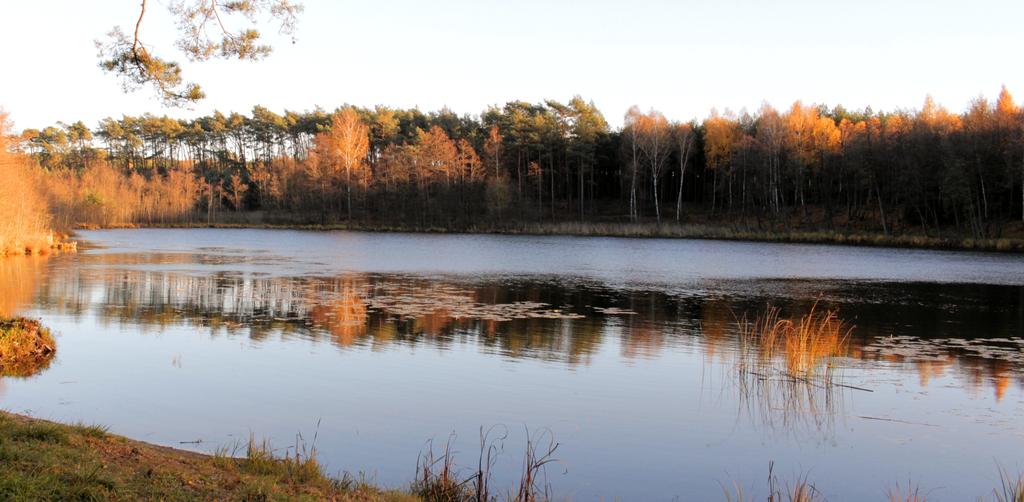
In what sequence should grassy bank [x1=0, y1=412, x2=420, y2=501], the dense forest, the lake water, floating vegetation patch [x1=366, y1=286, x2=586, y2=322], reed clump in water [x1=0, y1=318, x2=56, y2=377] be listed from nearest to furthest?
grassy bank [x1=0, y1=412, x2=420, y2=501]
the lake water
reed clump in water [x1=0, y1=318, x2=56, y2=377]
floating vegetation patch [x1=366, y1=286, x2=586, y2=322]
the dense forest

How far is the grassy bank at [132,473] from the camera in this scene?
181 inches

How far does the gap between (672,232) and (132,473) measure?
56.7m

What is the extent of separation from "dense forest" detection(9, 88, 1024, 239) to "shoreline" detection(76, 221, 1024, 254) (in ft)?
4.43

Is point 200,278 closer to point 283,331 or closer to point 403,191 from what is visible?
point 283,331

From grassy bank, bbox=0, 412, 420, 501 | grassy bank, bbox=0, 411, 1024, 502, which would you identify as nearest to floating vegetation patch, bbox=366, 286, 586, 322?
grassy bank, bbox=0, 411, 1024, 502

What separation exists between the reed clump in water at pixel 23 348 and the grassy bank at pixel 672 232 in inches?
1873

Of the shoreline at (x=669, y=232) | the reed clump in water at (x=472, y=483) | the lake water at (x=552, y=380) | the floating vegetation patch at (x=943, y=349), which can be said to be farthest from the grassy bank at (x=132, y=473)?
the shoreline at (x=669, y=232)

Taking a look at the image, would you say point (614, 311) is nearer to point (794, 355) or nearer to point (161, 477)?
point (794, 355)

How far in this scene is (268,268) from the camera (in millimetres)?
28828

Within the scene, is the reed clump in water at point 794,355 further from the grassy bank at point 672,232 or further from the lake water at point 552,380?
the grassy bank at point 672,232

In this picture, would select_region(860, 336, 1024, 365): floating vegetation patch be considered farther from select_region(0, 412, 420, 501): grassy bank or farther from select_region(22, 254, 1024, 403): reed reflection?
select_region(0, 412, 420, 501): grassy bank

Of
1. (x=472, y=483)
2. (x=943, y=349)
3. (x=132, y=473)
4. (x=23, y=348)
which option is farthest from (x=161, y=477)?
(x=943, y=349)

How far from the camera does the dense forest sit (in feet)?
171

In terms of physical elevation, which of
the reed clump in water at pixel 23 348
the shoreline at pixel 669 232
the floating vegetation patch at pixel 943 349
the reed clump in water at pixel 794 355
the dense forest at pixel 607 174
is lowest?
the floating vegetation patch at pixel 943 349
